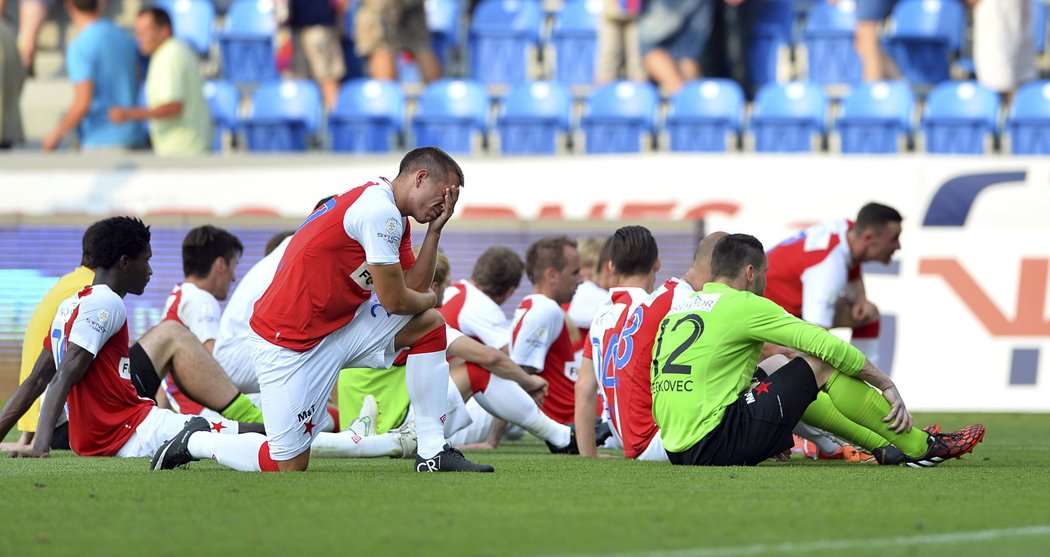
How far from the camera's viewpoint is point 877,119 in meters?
17.0

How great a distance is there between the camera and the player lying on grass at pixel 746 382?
7523mm

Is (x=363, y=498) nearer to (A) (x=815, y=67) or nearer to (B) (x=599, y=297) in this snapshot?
(B) (x=599, y=297)

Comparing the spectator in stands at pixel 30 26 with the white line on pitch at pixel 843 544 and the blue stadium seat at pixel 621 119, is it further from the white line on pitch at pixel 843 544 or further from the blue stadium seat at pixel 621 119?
the white line on pitch at pixel 843 544

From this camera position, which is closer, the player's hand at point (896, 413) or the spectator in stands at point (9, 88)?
the player's hand at point (896, 413)

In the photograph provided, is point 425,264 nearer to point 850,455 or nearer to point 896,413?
point 896,413

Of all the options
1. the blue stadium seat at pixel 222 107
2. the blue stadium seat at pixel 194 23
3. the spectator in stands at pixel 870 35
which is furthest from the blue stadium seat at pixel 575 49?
the blue stadium seat at pixel 194 23

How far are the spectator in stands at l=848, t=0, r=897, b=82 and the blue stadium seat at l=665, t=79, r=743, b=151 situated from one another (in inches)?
64.0

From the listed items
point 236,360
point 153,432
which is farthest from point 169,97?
point 153,432

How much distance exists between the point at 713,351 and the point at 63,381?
336 centimetres

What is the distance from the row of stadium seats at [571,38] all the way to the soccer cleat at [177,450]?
12.1 metres

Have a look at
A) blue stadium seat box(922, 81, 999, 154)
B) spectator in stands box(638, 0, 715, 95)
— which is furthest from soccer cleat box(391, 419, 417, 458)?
blue stadium seat box(922, 81, 999, 154)

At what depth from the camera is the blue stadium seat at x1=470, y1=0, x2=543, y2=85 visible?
19.3 meters

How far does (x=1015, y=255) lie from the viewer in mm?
13648

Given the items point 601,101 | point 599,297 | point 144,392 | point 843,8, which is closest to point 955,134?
point 843,8
